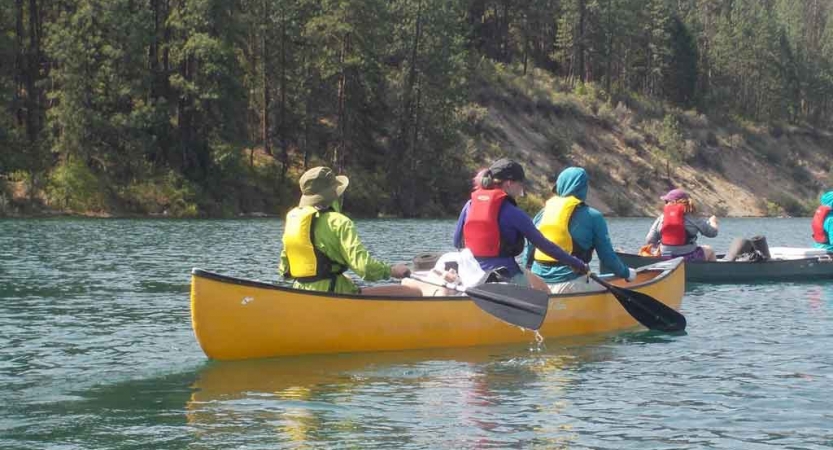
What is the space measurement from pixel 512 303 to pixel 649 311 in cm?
252

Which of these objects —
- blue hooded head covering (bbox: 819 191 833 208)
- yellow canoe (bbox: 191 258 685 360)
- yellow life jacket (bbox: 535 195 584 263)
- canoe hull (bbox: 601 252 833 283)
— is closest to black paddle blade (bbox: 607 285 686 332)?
yellow canoe (bbox: 191 258 685 360)

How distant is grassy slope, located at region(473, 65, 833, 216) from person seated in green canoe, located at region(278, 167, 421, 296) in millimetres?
50019

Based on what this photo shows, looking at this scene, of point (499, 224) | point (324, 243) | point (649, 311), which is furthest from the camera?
point (649, 311)

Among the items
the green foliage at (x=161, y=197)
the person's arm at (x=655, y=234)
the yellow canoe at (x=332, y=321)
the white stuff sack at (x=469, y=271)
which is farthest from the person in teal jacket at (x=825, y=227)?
the green foliage at (x=161, y=197)

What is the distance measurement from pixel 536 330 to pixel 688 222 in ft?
26.3

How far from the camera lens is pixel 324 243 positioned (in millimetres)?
10703

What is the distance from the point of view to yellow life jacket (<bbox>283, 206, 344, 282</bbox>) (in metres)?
10.6

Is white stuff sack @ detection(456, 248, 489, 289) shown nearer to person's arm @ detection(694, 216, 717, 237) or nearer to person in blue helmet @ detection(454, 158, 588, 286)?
person in blue helmet @ detection(454, 158, 588, 286)

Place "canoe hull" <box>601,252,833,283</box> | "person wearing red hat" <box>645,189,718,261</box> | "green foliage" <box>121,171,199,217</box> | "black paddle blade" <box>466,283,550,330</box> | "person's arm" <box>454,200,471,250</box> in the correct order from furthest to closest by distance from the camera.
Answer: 1. "green foliage" <box>121,171,199,217</box>
2. "canoe hull" <box>601,252,833,283</box>
3. "person wearing red hat" <box>645,189,718,261</box>
4. "person's arm" <box>454,200,471,250</box>
5. "black paddle blade" <box>466,283,550,330</box>

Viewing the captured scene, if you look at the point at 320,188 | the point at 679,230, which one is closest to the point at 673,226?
the point at 679,230

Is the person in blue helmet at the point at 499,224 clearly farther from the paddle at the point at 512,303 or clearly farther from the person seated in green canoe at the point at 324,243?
the person seated in green canoe at the point at 324,243

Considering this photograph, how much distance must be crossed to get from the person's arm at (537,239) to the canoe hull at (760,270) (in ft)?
26.0

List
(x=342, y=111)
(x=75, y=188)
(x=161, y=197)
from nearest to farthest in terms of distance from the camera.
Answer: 1. (x=75, y=188)
2. (x=161, y=197)
3. (x=342, y=111)

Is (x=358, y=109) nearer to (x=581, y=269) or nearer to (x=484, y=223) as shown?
(x=581, y=269)
